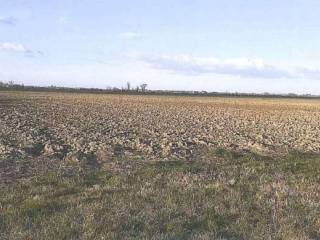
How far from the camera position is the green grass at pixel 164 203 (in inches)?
306

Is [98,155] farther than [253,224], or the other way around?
[98,155]

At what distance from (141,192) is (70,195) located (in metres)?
1.32

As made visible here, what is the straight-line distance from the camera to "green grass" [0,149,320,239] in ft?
25.5

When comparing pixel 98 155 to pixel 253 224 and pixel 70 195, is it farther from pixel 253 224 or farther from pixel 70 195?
pixel 253 224

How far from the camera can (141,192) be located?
1029 centimetres

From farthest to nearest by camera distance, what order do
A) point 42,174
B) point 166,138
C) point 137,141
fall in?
1. point 166,138
2. point 137,141
3. point 42,174

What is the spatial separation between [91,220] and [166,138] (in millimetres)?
14505

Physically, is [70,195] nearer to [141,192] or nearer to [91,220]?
[141,192]

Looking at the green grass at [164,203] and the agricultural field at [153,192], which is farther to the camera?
the agricultural field at [153,192]

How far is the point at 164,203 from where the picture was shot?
371 inches

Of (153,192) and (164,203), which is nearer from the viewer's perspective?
(164,203)

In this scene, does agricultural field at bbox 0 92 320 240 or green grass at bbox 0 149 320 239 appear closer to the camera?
green grass at bbox 0 149 320 239

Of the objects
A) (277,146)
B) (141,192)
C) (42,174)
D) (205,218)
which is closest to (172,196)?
(141,192)

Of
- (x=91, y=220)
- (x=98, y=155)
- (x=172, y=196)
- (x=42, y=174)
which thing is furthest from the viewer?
(x=98, y=155)
